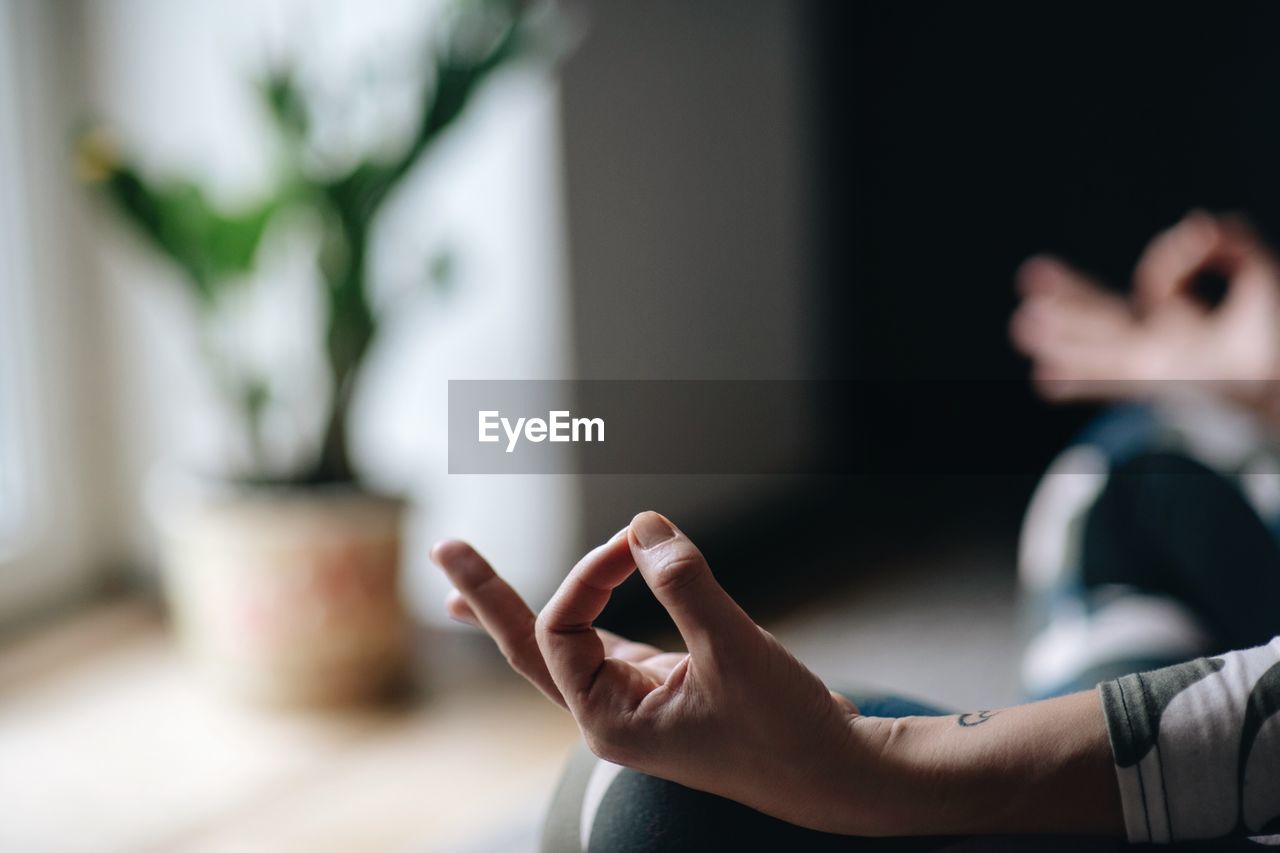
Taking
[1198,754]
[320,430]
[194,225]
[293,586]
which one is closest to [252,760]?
[293,586]

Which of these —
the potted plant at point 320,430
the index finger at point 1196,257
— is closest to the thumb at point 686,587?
the index finger at point 1196,257

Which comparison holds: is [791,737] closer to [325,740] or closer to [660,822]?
[660,822]

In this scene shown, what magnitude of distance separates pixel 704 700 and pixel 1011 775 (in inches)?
3.6

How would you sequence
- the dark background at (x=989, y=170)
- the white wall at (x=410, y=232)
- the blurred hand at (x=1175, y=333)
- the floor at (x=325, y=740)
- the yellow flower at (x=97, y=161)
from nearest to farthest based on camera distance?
1. the blurred hand at (x=1175, y=333)
2. the floor at (x=325, y=740)
3. the yellow flower at (x=97, y=161)
4. the white wall at (x=410, y=232)
5. the dark background at (x=989, y=170)

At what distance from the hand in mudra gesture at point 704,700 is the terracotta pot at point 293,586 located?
1039 millimetres

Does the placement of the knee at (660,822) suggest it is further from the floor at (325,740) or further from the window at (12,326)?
the window at (12,326)

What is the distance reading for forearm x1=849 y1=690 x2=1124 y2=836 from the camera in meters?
0.33

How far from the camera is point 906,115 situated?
236cm

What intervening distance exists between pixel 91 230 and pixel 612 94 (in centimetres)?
85

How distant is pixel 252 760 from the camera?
1289 millimetres

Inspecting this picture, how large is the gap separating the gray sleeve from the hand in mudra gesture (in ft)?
0.25

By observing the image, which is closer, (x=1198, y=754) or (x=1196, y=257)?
(x=1198, y=754)

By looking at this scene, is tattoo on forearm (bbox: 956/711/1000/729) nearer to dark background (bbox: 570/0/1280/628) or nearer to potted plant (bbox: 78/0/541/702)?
potted plant (bbox: 78/0/541/702)

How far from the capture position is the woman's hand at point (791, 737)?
32cm
